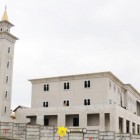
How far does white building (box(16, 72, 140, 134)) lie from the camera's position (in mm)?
56000

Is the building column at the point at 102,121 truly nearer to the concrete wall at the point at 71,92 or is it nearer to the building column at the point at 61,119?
the concrete wall at the point at 71,92

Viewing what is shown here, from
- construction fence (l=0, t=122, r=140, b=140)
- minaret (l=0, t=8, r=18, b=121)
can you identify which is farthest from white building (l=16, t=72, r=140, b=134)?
construction fence (l=0, t=122, r=140, b=140)

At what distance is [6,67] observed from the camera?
66.2m

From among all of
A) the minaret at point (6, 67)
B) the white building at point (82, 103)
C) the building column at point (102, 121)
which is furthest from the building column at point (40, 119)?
the building column at point (102, 121)

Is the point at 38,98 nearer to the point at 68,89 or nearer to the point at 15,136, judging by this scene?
the point at 68,89

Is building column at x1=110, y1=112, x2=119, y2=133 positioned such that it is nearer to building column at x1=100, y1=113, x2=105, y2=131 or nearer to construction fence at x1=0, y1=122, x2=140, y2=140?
building column at x1=100, y1=113, x2=105, y2=131

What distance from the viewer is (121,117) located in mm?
57312

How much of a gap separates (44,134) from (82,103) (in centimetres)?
2737

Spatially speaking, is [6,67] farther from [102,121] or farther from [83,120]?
[102,121]

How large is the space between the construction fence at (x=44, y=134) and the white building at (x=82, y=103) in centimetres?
1947

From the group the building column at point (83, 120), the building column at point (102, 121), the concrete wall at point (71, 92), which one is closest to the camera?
the building column at point (102, 121)

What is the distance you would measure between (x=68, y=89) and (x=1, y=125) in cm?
2879

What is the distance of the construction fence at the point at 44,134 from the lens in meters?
35.1

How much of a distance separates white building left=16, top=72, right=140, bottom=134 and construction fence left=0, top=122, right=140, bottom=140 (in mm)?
19470
